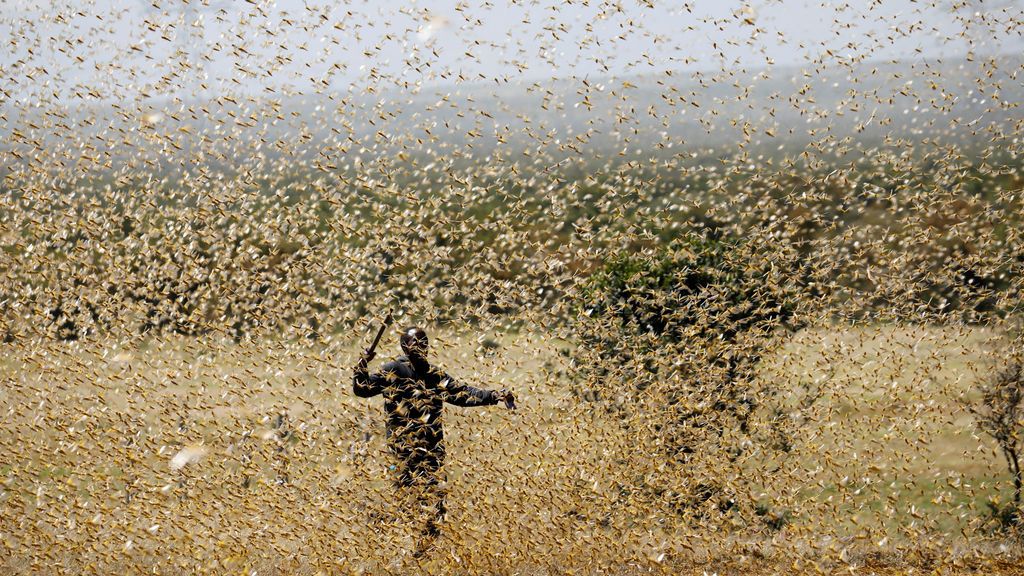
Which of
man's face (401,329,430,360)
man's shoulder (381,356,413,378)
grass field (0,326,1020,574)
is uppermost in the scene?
man's face (401,329,430,360)

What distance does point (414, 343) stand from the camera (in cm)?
605

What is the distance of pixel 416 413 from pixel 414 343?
545mm

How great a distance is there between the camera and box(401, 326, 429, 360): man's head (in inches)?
238

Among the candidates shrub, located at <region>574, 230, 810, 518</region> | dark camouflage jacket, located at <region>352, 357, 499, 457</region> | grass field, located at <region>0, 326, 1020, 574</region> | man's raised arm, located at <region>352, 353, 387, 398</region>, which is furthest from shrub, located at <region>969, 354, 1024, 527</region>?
man's raised arm, located at <region>352, 353, 387, 398</region>

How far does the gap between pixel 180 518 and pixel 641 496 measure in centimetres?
362

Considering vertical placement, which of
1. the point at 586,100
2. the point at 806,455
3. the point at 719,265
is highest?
the point at 586,100

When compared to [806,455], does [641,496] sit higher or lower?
lower

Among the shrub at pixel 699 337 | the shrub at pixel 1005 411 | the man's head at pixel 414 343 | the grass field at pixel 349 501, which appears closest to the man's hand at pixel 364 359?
the man's head at pixel 414 343

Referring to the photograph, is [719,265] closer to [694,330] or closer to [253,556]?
[694,330]

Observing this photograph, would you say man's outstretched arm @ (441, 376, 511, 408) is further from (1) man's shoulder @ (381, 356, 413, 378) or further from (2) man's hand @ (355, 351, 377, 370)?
(2) man's hand @ (355, 351, 377, 370)

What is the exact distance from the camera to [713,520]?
→ 21.8 feet

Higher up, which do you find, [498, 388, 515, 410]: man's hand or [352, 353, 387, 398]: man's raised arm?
[498, 388, 515, 410]: man's hand

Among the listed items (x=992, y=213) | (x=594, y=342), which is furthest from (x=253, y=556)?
(x=992, y=213)

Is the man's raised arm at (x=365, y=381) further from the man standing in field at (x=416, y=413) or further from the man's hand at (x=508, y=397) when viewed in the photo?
the man's hand at (x=508, y=397)
